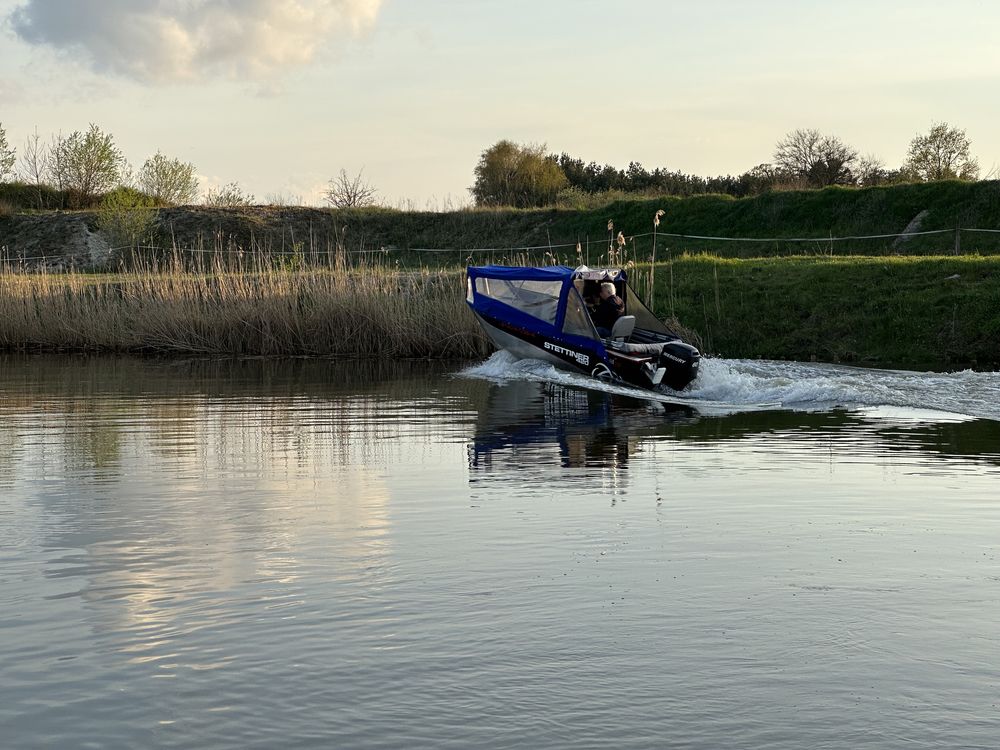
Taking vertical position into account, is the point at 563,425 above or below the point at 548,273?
below

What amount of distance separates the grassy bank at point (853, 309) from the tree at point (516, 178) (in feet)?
129

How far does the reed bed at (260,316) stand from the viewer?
3069cm

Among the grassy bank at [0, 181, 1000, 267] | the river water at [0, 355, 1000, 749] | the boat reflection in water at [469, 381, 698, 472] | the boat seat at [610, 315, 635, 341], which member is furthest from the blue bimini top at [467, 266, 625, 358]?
the grassy bank at [0, 181, 1000, 267]

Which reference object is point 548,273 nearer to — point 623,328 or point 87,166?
point 623,328

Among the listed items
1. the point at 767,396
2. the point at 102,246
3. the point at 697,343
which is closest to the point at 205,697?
the point at 767,396

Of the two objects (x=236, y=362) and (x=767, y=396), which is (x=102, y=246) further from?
(x=767, y=396)

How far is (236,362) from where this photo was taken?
29703mm

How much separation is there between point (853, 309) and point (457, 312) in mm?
9037

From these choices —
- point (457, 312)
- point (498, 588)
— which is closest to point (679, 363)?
point (457, 312)

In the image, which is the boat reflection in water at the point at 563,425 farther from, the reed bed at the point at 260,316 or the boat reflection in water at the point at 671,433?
the reed bed at the point at 260,316

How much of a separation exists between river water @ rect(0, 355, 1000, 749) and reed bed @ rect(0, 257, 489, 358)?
1425cm

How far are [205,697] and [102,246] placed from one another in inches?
2305

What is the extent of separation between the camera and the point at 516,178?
75.8 meters

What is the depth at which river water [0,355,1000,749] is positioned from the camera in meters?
5.82
